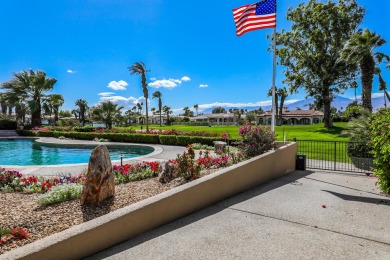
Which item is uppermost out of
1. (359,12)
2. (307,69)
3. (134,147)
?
(359,12)

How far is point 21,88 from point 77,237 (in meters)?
35.5

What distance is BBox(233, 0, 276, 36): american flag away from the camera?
9157 mm

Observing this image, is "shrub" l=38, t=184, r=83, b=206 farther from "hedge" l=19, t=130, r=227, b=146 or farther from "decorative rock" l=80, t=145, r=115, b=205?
"hedge" l=19, t=130, r=227, b=146

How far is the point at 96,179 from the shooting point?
465cm

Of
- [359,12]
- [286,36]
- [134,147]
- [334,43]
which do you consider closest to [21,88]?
[134,147]

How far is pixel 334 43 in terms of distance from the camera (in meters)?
30.1

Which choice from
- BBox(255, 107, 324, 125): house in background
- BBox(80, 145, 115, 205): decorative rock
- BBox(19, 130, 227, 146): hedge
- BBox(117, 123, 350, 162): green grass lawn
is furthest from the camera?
BBox(255, 107, 324, 125): house in background

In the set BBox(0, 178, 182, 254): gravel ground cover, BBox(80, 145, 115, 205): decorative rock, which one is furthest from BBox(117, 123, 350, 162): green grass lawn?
BBox(80, 145, 115, 205): decorative rock

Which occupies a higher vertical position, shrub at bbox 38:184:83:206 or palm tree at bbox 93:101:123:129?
palm tree at bbox 93:101:123:129

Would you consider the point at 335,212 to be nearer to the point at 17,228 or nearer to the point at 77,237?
the point at 77,237

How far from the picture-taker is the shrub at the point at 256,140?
815 cm

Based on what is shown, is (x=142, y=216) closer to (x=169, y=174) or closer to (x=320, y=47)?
(x=169, y=174)

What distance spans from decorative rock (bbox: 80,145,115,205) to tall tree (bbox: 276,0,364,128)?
102 feet

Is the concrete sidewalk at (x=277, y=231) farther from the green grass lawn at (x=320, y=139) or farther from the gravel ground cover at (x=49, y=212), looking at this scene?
the green grass lawn at (x=320, y=139)
